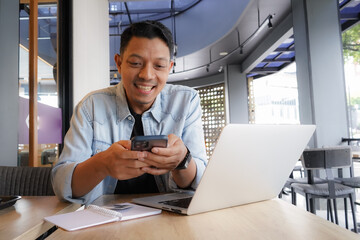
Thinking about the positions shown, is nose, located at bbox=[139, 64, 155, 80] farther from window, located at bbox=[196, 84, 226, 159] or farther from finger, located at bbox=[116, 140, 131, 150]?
window, located at bbox=[196, 84, 226, 159]

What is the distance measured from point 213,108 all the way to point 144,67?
32.9ft

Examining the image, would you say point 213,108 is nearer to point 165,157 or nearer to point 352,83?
point 352,83

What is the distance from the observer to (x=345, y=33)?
17.0 ft

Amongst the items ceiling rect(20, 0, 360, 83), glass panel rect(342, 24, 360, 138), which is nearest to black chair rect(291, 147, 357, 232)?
glass panel rect(342, 24, 360, 138)

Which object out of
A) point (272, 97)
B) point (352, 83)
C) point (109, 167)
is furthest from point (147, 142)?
point (272, 97)

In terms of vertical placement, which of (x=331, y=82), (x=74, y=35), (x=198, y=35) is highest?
(x=198, y=35)

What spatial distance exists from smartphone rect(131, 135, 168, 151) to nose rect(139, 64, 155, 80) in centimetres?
45

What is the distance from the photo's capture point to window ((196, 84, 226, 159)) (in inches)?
422

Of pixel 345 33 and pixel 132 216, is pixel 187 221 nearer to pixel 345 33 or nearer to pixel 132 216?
pixel 132 216

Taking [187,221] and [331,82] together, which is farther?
[331,82]

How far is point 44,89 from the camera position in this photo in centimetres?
281

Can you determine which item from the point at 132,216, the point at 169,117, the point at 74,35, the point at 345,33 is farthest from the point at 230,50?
the point at 132,216

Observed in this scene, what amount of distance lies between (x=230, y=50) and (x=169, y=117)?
7.02m

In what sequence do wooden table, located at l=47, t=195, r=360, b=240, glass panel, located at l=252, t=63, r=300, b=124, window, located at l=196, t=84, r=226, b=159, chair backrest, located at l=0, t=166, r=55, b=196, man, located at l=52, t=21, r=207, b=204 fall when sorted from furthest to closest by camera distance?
window, located at l=196, t=84, r=226, b=159 → glass panel, located at l=252, t=63, r=300, b=124 → chair backrest, located at l=0, t=166, r=55, b=196 → man, located at l=52, t=21, r=207, b=204 → wooden table, located at l=47, t=195, r=360, b=240
